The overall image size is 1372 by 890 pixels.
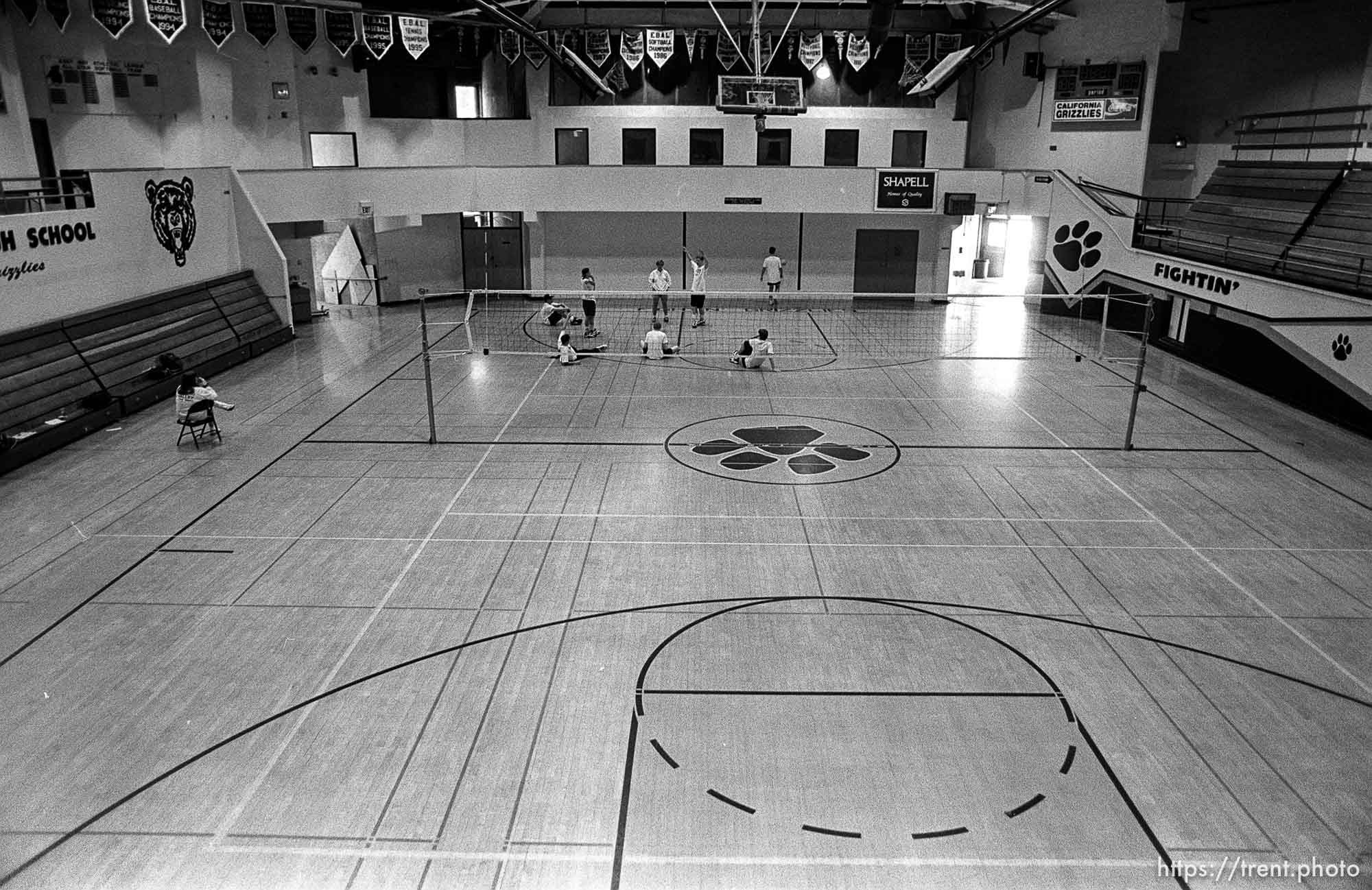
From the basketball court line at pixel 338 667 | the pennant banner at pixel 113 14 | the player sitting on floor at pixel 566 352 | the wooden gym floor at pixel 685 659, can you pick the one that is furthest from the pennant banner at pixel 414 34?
the basketball court line at pixel 338 667

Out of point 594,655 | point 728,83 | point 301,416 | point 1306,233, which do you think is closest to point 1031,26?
point 1306,233

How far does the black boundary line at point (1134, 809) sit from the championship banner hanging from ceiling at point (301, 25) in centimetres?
2398

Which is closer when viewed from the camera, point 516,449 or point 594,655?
point 594,655

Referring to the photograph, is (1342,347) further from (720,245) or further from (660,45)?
(660,45)

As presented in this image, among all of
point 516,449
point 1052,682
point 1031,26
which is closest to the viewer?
point 1052,682

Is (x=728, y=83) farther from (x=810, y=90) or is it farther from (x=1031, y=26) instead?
Answer: (x=1031, y=26)

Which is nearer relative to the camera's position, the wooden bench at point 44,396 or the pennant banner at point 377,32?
the wooden bench at point 44,396

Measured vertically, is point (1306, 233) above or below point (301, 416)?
above

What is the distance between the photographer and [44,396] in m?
14.9

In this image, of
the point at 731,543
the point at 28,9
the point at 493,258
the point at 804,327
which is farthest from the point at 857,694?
the point at 493,258

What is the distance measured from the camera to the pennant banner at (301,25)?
23.4 m

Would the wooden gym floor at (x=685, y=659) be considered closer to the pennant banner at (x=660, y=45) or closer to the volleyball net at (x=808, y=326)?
the volleyball net at (x=808, y=326)

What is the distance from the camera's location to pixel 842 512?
39.9 feet

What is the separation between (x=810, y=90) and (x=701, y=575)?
2291 cm
